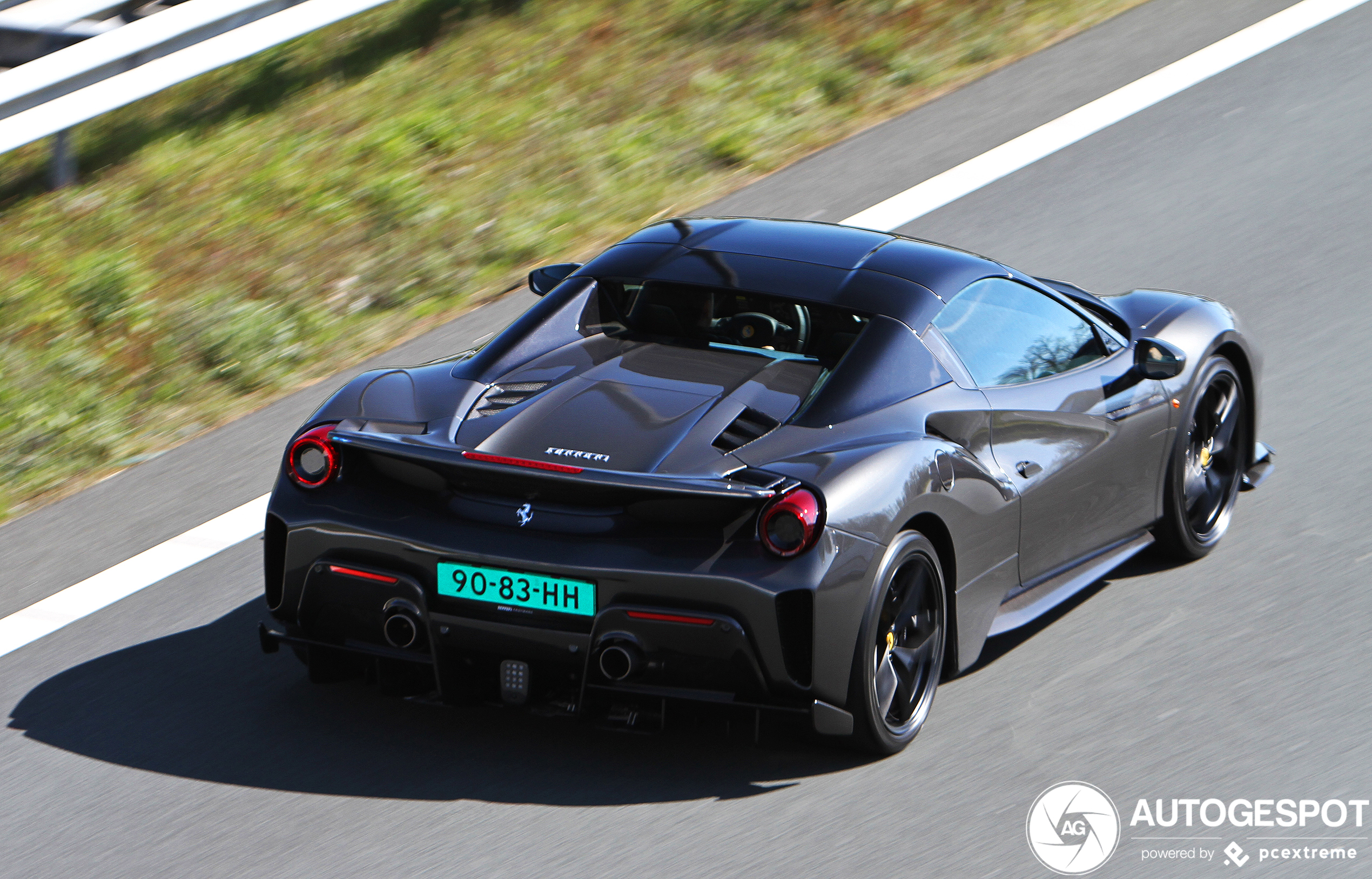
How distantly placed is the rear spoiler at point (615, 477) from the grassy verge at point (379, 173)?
287 centimetres

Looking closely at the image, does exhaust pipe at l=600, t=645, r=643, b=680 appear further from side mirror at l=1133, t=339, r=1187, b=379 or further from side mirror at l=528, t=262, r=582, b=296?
side mirror at l=1133, t=339, r=1187, b=379

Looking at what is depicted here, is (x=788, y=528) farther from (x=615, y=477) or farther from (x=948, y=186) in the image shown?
(x=948, y=186)

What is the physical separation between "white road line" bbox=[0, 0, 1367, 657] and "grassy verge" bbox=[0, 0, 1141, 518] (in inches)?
35.1

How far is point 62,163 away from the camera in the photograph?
9.20 m

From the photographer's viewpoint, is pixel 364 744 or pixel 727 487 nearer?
pixel 727 487

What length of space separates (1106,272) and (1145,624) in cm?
340

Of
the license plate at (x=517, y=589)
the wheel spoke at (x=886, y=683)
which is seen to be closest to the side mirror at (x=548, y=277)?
the license plate at (x=517, y=589)

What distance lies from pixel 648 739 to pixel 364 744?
77 centimetres

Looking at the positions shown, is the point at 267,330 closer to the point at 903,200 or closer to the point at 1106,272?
the point at 903,200

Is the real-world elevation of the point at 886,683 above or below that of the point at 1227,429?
above

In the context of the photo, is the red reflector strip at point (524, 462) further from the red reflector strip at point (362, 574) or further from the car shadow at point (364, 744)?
the car shadow at point (364, 744)

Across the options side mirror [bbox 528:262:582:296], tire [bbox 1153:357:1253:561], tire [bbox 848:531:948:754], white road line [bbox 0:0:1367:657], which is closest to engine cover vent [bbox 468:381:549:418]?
side mirror [bbox 528:262:582:296]

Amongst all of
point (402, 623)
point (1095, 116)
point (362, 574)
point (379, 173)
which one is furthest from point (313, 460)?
point (1095, 116)

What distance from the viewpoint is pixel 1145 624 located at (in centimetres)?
534
